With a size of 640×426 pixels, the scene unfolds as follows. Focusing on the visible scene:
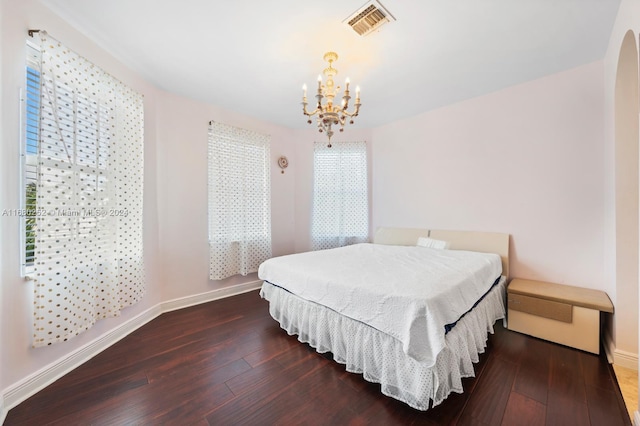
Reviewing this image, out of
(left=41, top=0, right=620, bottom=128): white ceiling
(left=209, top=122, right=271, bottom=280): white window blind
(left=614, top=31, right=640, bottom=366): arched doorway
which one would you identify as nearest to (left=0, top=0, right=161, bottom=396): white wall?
(left=41, top=0, right=620, bottom=128): white ceiling

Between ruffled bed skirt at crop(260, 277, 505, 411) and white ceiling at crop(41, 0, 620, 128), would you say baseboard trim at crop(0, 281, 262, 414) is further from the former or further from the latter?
white ceiling at crop(41, 0, 620, 128)

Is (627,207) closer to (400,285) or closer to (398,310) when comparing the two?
(400,285)

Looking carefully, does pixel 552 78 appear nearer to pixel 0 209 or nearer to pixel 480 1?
pixel 480 1

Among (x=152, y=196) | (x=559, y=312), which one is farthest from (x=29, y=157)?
(x=559, y=312)

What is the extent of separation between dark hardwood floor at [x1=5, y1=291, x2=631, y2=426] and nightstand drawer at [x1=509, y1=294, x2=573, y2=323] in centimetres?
26

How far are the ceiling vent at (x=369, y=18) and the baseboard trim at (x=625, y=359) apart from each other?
299cm

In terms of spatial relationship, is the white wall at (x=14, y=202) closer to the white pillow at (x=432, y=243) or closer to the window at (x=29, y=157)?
the window at (x=29, y=157)

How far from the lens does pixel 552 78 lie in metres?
2.51

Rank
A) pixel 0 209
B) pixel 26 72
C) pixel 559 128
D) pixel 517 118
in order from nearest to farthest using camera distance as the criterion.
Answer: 1. pixel 0 209
2. pixel 26 72
3. pixel 559 128
4. pixel 517 118

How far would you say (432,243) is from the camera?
3166mm

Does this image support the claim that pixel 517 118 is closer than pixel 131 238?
No

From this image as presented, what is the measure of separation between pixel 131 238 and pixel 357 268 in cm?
217

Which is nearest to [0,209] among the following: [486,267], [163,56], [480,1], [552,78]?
[163,56]

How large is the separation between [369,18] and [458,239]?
8.60 ft
